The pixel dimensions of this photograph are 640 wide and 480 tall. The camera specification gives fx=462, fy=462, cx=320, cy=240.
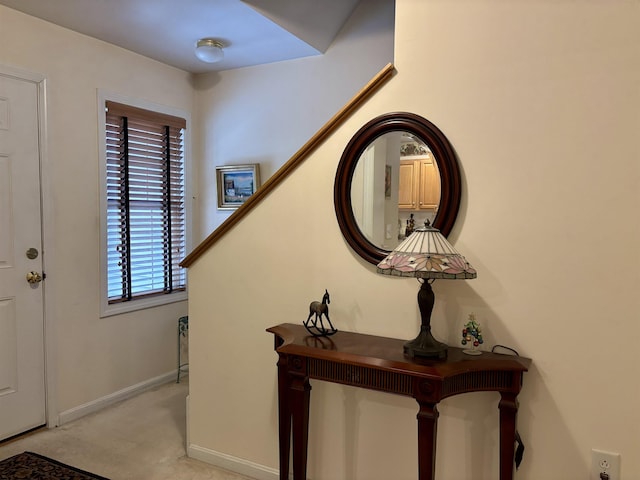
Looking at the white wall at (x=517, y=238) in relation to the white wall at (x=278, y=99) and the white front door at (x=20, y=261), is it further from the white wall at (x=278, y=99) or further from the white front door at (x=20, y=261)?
the white front door at (x=20, y=261)

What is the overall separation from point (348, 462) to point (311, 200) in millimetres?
1190

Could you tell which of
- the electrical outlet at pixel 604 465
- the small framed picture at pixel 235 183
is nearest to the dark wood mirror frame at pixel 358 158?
the electrical outlet at pixel 604 465

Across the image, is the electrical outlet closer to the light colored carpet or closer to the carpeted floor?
the light colored carpet

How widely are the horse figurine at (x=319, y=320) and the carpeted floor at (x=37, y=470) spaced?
50.8 inches

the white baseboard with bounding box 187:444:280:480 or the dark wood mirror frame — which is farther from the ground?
the dark wood mirror frame

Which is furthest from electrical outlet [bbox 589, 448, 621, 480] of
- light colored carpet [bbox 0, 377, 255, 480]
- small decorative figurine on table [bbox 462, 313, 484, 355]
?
light colored carpet [bbox 0, 377, 255, 480]

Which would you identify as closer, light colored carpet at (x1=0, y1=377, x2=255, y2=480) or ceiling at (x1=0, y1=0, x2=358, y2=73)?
light colored carpet at (x1=0, y1=377, x2=255, y2=480)

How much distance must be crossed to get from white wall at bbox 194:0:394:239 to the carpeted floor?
198 cm

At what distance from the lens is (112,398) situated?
3174 millimetres

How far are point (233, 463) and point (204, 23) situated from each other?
2.49 metres

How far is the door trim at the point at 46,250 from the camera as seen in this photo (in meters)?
2.73

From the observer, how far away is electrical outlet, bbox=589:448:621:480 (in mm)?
1620

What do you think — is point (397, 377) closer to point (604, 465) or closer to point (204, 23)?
point (604, 465)

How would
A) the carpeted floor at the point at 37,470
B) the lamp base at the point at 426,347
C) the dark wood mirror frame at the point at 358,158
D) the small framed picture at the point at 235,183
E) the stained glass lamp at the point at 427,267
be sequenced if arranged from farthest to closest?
the small framed picture at the point at 235,183, the carpeted floor at the point at 37,470, the dark wood mirror frame at the point at 358,158, the lamp base at the point at 426,347, the stained glass lamp at the point at 427,267
